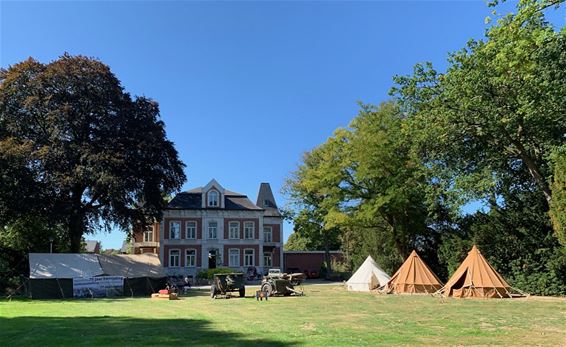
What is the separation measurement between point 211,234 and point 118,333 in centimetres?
3925

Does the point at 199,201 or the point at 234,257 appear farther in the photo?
the point at 199,201

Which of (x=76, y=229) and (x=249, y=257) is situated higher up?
(x=76, y=229)

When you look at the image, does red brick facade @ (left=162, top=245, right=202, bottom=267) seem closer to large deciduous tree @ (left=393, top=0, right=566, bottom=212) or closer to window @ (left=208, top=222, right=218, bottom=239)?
window @ (left=208, top=222, right=218, bottom=239)

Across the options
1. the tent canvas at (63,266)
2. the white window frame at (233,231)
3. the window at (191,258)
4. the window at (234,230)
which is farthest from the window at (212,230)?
the tent canvas at (63,266)

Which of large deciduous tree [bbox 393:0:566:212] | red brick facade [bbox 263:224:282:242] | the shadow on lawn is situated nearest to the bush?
red brick facade [bbox 263:224:282:242]

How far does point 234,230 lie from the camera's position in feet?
171

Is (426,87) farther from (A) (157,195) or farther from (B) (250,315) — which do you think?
(A) (157,195)

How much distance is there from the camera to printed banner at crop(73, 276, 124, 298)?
28.8 m

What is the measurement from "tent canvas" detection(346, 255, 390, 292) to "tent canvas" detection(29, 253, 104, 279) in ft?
51.5

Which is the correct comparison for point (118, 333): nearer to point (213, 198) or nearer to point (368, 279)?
point (368, 279)

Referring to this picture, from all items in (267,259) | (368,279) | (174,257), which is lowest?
(368,279)

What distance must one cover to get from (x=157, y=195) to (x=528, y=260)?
24.8 m

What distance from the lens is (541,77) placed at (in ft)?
59.0

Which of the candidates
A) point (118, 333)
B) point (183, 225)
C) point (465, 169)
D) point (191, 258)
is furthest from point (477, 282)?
point (183, 225)
